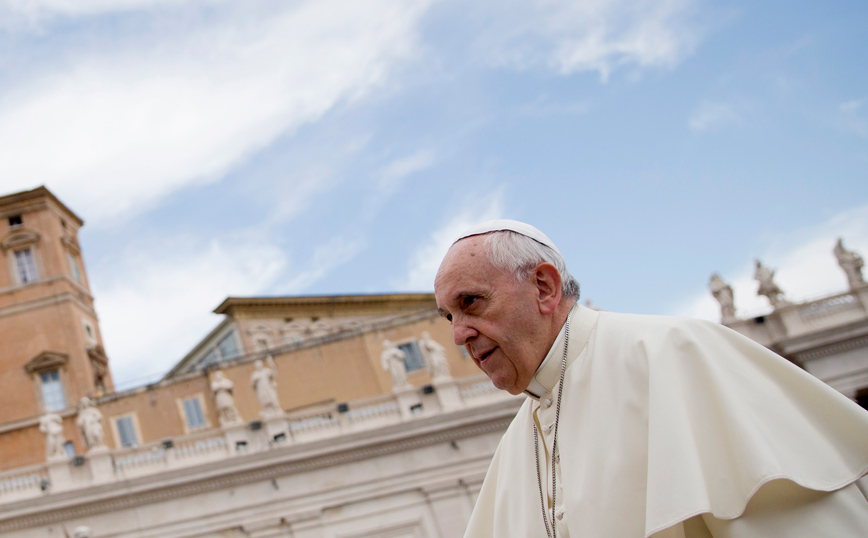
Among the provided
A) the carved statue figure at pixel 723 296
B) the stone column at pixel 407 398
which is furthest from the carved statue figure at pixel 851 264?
the stone column at pixel 407 398

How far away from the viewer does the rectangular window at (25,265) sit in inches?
1291

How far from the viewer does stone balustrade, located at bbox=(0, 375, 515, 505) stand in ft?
61.7

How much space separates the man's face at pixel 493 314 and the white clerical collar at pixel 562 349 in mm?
33

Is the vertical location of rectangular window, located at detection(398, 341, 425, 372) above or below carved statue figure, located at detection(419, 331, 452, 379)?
above

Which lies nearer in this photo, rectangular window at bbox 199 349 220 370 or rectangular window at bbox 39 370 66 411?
rectangular window at bbox 39 370 66 411

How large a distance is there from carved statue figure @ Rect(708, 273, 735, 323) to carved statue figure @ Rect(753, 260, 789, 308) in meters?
0.84

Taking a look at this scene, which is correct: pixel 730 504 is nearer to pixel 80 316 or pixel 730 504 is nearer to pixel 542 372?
pixel 542 372

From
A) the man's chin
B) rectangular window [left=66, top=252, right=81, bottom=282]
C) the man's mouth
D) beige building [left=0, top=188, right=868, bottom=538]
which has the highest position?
rectangular window [left=66, top=252, right=81, bottom=282]

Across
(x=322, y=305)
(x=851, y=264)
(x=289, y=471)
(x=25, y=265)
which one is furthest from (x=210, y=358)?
(x=851, y=264)

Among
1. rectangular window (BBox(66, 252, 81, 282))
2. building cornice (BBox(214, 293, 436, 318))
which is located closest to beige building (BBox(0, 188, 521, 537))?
building cornice (BBox(214, 293, 436, 318))

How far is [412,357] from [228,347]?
9.41 metres

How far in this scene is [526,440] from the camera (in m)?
3.07

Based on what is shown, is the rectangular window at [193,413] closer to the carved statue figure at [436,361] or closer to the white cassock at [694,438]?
the carved statue figure at [436,361]

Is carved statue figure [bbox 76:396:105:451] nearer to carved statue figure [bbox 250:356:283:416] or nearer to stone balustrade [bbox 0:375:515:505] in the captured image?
stone balustrade [bbox 0:375:515:505]
